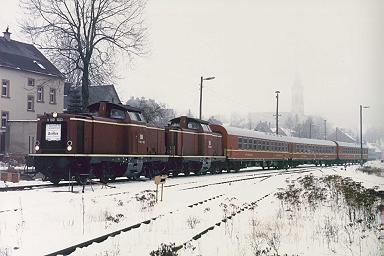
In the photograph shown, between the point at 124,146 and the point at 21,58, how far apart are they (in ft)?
114

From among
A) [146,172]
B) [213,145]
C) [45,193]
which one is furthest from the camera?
[213,145]

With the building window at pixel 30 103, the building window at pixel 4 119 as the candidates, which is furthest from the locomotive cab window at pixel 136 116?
the building window at pixel 30 103

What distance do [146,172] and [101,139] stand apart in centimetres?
481

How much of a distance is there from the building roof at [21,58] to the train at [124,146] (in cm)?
2374

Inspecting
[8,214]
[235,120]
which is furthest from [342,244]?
[235,120]

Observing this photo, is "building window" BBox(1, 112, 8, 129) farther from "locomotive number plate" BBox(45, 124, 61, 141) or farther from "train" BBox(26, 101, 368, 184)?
"locomotive number plate" BBox(45, 124, 61, 141)

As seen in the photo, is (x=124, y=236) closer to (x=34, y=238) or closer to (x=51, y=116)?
(x=34, y=238)

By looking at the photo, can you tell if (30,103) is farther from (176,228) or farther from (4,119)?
(176,228)

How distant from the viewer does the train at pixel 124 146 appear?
54.7 feet

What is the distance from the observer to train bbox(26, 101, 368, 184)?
16672 millimetres

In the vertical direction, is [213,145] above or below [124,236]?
above

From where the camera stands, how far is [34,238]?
311 inches

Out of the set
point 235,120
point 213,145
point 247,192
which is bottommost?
point 247,192

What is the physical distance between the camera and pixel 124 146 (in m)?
19.3
